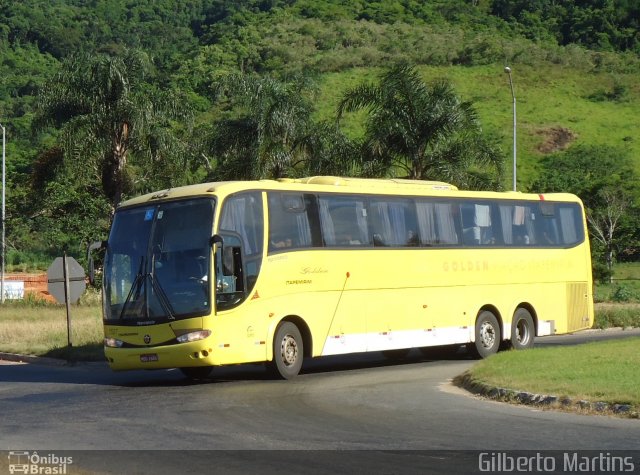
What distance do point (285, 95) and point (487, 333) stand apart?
19151mm

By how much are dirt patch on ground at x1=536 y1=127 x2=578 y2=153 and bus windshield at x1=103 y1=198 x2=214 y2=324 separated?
83047 mm

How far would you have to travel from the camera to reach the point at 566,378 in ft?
55.6

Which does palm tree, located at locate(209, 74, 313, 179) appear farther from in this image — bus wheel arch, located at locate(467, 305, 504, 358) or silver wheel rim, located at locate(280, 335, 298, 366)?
silver wheel rim, located at locate(280, 335, 298, 366)

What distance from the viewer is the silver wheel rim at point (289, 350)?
20.6m

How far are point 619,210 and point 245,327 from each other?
A: 5266 centimetres

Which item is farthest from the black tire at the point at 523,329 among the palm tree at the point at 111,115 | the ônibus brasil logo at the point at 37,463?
the palm tree at the point at 111,115

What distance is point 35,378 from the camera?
22438mm

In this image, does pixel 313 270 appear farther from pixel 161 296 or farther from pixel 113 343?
pixel 113 343

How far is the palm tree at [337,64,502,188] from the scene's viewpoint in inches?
1528

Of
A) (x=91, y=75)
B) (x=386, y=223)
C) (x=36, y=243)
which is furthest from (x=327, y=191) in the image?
(x=36, y=243)

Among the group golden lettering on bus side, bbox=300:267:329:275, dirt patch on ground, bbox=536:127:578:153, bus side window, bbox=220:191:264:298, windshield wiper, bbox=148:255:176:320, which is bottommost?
windshield wiper, bbox=148:255:176:320

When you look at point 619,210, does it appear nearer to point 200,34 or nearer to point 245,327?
point 245,327

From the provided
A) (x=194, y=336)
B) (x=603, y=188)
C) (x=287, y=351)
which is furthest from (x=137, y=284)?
(x=603, y=188)

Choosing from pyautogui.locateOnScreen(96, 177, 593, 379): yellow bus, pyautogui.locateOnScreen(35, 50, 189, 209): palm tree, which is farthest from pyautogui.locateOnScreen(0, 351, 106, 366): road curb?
pyautogui.locateOnScreen(35, 50, 189, 209): palm tree
